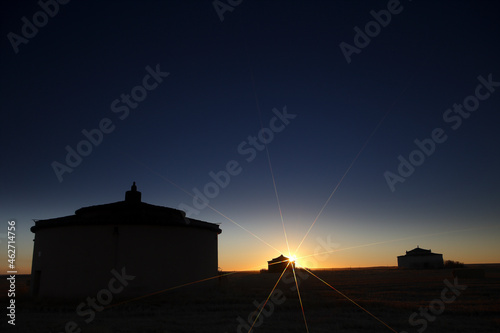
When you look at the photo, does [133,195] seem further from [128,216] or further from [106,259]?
[106,259]

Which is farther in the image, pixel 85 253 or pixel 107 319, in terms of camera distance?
pixel 85 253

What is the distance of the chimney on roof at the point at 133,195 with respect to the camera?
19172 mm

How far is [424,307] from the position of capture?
41.4ft

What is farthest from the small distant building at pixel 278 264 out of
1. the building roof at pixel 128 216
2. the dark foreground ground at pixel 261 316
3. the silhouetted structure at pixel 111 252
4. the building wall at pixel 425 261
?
the dark foreground ground at pixel 261 316

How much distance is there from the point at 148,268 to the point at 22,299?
607 centimetres

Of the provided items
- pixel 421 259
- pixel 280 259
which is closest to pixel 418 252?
pixel 421 259

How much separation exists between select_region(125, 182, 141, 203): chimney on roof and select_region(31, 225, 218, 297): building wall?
10.5 feet

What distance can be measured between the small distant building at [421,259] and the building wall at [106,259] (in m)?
49.9

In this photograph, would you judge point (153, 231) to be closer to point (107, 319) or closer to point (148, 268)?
point (148, 268)

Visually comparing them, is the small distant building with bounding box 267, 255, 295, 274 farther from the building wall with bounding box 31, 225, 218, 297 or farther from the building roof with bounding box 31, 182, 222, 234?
the building wall with bounding box 31, 225, 218, 297

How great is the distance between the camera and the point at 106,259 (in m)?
15.8

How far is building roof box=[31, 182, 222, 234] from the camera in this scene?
16219 mm

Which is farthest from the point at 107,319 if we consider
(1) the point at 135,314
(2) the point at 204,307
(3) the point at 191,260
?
(3) the point at 191,260

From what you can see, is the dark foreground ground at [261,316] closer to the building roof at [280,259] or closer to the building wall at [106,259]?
the building wall at [106,259]
